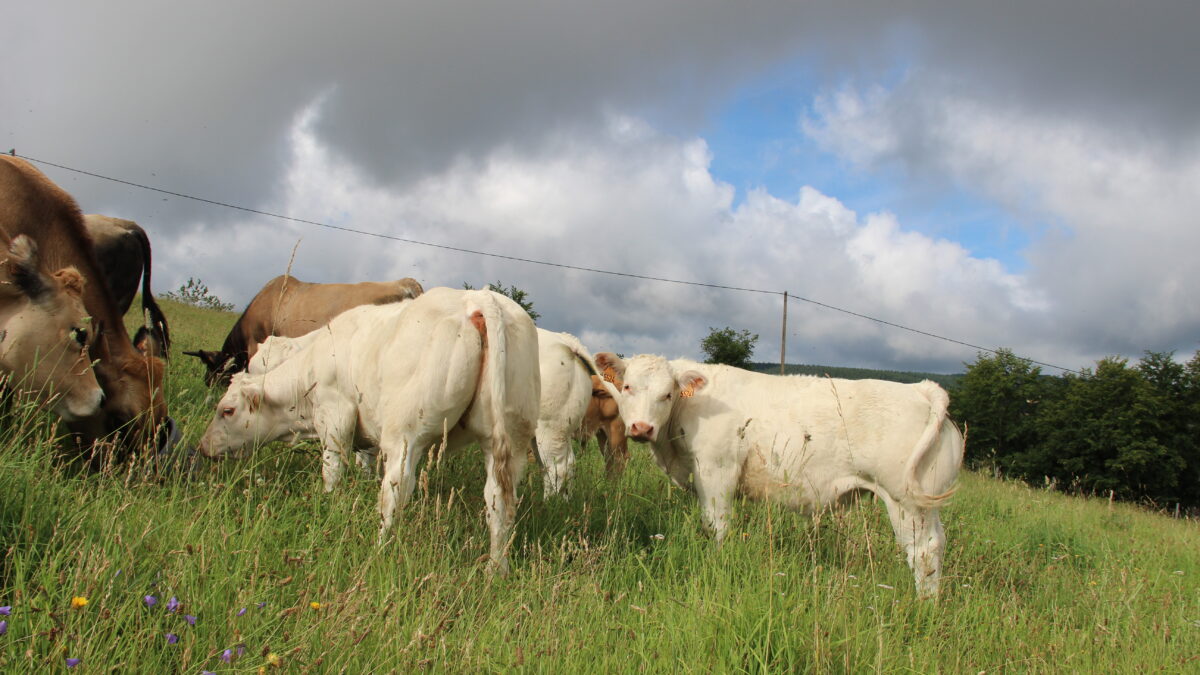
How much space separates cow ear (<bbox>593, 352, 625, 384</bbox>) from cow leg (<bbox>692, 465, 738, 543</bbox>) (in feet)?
4.26

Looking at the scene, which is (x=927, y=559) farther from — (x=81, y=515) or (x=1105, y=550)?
(x=81, y=515)

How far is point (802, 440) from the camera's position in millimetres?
5805

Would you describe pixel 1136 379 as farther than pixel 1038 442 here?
No

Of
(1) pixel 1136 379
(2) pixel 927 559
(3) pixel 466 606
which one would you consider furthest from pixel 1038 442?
(3) pixel 466 606

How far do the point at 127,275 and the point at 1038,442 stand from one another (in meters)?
53.1

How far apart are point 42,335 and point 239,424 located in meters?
1.72

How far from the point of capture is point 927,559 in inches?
200

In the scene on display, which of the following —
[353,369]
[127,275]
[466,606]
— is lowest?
[466,606]

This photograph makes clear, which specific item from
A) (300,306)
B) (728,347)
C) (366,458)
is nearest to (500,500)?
(366,458)

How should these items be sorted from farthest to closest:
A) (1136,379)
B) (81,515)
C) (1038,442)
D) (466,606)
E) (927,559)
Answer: (1038,442), (1136,379), (927,559), (466,606), (81,515)

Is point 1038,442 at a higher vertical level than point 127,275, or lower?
lower

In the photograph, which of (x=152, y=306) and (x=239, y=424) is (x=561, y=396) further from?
(x=152, y=306)

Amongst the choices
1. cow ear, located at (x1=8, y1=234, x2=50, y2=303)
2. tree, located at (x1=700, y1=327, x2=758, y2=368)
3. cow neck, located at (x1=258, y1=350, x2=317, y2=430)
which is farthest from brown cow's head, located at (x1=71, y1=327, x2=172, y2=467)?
tree, located at (x1=700, y1=327, x2=758, y2=368)

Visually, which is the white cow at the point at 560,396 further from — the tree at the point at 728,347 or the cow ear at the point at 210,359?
the tree at the point at 728,347
